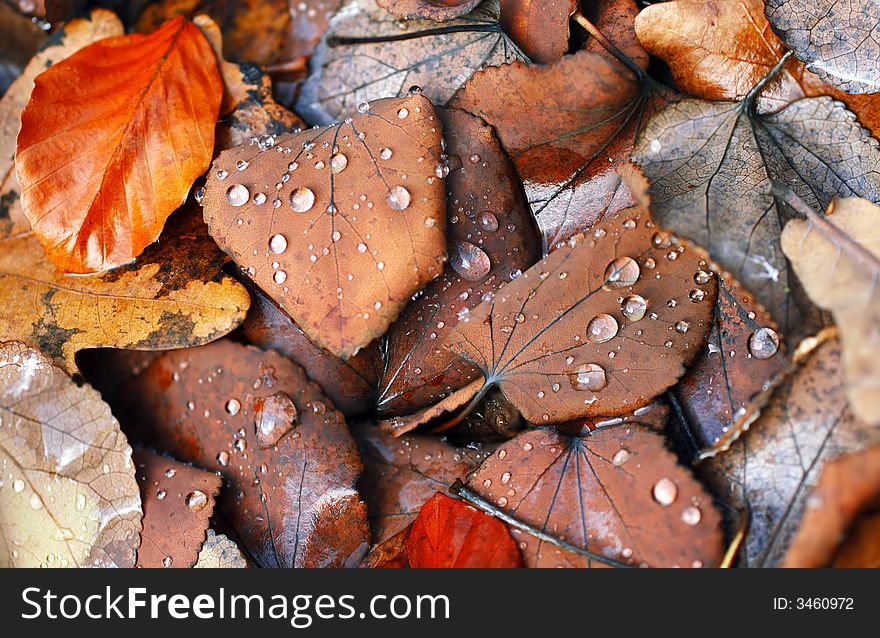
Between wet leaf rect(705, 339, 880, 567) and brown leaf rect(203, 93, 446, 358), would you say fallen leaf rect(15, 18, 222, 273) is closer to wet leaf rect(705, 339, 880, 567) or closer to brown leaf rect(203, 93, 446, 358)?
brown leaf rect(203, 93, 446, 358)

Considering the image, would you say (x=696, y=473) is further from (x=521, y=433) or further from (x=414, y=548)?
(x=414, y=548)

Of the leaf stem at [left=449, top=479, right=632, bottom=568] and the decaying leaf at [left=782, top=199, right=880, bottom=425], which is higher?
the decaying leaf at [left=782, top=199, right=880, bottom=425]

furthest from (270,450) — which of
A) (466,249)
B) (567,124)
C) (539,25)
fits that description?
(539,25)

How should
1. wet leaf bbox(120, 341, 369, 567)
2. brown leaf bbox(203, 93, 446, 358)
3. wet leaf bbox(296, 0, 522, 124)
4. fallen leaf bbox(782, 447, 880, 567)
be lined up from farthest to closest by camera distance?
wet leaf bbox(296, 0, 522, 124) → wet leaf bbox(120, 341, 369, 567) → brown leaf bbox(203, 93, 446, 358) → fallen leaf bbox(782, 447, 880, 567)

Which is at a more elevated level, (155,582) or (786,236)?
(786,236)

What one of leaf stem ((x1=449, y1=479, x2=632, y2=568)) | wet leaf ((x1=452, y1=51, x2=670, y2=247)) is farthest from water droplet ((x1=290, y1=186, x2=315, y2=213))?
leaf stem ((x1=449, y1=479, x2=632, y2=568))

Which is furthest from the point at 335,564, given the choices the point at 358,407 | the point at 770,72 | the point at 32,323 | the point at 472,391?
the point at 770,72
